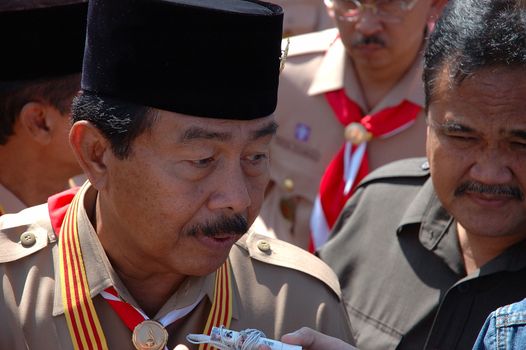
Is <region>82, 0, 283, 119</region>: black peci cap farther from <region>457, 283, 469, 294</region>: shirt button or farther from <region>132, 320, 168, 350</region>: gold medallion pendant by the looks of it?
<region>457, 283, 469, 294</region>: shirt button

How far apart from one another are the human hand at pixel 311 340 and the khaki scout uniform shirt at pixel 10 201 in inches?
63.9

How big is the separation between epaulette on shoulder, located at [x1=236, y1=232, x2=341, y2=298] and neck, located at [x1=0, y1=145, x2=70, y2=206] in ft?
3.38

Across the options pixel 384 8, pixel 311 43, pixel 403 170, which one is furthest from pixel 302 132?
pixel 403 170

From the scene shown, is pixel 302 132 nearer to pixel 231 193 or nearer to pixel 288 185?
pixel 288 185

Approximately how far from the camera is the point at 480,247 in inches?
143

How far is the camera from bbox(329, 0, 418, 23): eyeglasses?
4.83 metres

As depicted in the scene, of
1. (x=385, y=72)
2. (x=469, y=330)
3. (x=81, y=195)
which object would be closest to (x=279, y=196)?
(x=385, y=72)

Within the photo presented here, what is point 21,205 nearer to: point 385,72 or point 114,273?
point 114,273

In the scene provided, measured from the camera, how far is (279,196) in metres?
5.36

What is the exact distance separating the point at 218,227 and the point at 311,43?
2790mm

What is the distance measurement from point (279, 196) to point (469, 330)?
6.54 ft

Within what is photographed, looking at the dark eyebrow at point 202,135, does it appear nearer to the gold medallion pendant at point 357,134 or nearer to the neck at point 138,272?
the neck at point 138,272

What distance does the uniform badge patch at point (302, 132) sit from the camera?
5.27 m

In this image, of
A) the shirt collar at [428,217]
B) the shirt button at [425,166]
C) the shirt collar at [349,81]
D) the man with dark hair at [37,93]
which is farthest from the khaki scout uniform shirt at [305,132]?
→ the man with dark hair at [37,93]
